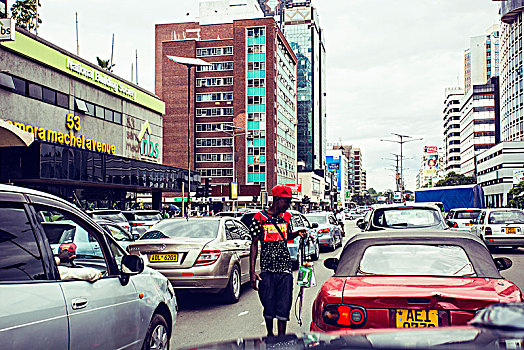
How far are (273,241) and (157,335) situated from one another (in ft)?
4.63

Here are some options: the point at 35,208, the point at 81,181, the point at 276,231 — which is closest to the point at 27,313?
the point at 35,208

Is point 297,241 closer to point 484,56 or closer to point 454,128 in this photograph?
point 454,128

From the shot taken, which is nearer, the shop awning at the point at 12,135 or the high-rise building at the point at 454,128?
the shop awning at the point at 12,135

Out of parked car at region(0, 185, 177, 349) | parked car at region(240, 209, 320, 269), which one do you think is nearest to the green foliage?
parked car at region(240, 209, 320, 269)

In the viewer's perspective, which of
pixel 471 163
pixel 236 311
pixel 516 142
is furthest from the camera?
pixel 471 163

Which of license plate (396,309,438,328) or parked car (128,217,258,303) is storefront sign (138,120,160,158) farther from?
license plate (396,309,438,328)

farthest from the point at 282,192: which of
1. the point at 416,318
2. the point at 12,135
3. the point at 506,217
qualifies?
the point at 12,135

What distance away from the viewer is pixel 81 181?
1148 inches

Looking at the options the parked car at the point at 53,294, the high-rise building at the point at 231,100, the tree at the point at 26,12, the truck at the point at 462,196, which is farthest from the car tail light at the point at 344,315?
the high-rise building at the point at 231,100

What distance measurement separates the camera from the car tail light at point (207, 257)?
886 cm

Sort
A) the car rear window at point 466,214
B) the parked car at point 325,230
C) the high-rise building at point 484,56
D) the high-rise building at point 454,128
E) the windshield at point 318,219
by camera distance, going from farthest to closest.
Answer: the high-rise building at point 454,128 < the high-rise building at point 484,56 < the car rear window at point 466,214 < the windshield at point 318,219 < the parked car at point 325,230

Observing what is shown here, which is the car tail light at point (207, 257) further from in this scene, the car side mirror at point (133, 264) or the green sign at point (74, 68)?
the green sign at point (74, 68)

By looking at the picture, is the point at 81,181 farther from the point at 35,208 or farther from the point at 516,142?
the point at 516,142

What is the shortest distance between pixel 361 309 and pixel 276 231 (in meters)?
1.52
